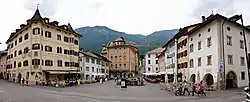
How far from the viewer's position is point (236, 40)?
42875 millimetres

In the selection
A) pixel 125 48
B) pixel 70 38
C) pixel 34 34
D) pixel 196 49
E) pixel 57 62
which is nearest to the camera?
pixel 196 49

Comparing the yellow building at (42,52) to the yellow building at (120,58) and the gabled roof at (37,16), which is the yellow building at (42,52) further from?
the yellow building at (120,58)

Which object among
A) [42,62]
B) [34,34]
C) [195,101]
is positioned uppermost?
[34,34]

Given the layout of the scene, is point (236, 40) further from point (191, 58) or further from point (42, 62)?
point (42, 62)

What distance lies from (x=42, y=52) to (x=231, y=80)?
1376 inches

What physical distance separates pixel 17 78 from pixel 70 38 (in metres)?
14.4

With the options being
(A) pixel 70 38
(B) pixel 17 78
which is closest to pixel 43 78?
(B) pixel 17 78

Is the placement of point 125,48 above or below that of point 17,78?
above

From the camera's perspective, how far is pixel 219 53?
131ft

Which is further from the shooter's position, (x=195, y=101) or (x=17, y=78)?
(x=17, y=78)

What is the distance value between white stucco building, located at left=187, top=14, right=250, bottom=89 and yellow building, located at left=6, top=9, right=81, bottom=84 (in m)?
29.0

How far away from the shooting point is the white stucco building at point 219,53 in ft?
131

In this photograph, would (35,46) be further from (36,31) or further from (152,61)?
(152,61)

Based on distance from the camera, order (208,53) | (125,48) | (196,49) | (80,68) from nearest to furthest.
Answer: (208,53)
(196,49)
(80,68)
(125,48)
